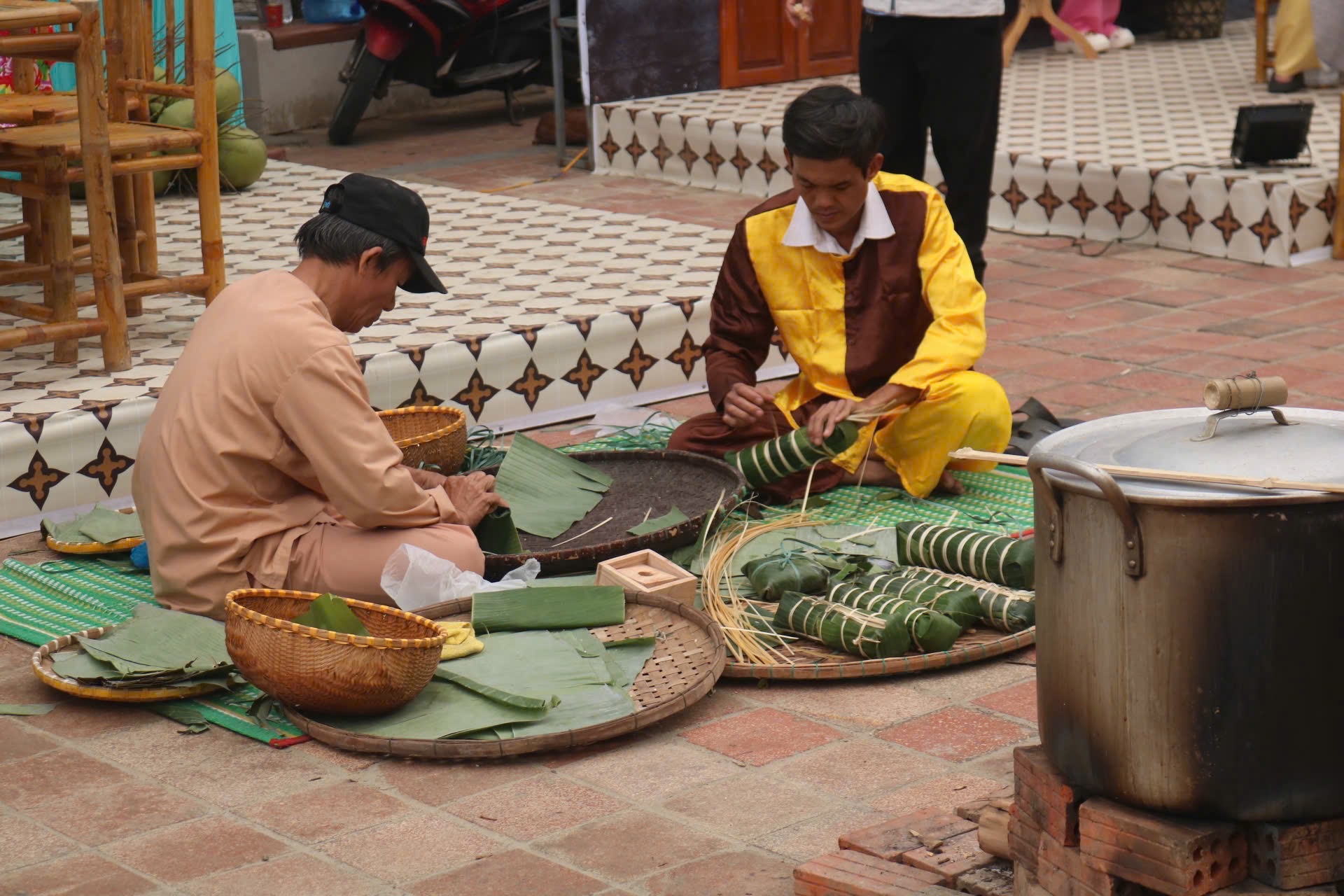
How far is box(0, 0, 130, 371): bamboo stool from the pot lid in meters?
3.07

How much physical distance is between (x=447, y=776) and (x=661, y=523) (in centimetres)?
114

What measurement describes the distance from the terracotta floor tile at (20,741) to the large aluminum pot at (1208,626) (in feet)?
6.25

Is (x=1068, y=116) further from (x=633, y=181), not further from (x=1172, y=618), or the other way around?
(x=1172, y=618)

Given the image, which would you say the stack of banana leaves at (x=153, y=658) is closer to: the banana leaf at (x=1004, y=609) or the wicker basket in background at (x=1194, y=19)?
the banana leaf at (x=1004, y=609)

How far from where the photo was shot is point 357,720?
321cm

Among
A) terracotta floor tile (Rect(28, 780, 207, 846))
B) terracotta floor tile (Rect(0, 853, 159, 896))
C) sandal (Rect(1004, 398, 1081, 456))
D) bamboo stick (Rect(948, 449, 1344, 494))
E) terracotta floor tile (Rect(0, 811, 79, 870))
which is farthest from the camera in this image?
sandal (Rect(1004, 398, 1081, 456))

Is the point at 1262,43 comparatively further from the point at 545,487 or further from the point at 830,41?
the point at 545,487

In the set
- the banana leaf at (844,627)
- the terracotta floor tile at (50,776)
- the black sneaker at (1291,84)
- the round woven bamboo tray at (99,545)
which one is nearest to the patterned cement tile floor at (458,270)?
the round woven bamboo tray at (99,545)

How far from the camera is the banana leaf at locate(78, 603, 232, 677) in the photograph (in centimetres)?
336

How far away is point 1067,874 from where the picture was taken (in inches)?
91.0

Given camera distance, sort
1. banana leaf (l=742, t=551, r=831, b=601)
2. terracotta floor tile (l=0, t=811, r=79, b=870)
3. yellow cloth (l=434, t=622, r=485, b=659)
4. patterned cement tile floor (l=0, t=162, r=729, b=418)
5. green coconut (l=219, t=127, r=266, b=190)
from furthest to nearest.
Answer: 1. green coconut (l=219, t=127, r=266, b=190)
2. patterned cement tile floor (l=0, t=162, r=729, b=418)
3. banana leaf (l=742, t=551, r=831, b=601)
4. yellow cloth (l=434, t=622, r=485, b=659)
5. terracotta floor tile (l=0, t=811, r=79, b=870)

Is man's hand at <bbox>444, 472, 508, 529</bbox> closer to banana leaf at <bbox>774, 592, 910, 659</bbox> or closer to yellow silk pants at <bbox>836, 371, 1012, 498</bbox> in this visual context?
banana leaf at <bbox>774, 592, 910, 659</bbox>

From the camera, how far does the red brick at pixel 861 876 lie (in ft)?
8.03

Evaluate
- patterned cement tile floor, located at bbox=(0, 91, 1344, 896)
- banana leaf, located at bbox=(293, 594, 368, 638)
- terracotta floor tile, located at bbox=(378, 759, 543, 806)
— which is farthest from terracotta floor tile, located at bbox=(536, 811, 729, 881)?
banana leaf, located at bbox=(293, 594, 368, 638)
